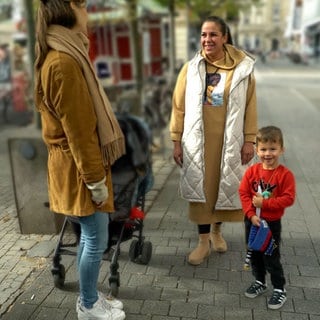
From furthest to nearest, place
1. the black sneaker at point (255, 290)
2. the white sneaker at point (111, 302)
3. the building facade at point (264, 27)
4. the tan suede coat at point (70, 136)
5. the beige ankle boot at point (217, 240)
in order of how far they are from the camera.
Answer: the building facade at point (264, 27) → the beige ankle boot at point (217, 240) → the black sneaker at point (255, 290) → the white sneaker at point (111, 302) → the tan suede coat at point (70, 136)

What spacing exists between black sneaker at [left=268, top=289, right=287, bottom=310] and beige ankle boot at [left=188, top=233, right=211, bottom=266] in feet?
2.44

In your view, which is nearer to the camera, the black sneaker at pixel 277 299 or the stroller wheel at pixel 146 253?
the black sneaker at pixel 277 299

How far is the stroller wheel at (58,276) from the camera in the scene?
310 cm

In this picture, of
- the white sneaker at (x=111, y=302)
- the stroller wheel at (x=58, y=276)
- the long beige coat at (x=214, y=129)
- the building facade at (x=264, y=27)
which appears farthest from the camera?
the building facade at (x=264, y=27)

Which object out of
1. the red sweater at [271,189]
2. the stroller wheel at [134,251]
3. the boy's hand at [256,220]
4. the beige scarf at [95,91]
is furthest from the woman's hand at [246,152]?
the beige scarf at [95,91]

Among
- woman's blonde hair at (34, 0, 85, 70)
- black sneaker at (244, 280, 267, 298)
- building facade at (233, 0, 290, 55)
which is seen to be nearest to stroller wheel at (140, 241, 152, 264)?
black sneaker at (244, 280, 267, 298)

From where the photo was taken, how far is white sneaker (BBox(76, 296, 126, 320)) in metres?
2.63

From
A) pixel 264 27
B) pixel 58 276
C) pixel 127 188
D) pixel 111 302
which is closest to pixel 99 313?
pixel 111 302

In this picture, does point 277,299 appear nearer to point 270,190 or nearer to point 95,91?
point 270,190

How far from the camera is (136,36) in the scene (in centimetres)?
1163

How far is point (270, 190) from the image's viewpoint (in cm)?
266

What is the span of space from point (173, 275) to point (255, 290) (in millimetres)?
663

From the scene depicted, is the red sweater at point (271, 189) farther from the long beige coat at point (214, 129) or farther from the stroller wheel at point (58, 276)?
the stroller wheel at point (58, 276)

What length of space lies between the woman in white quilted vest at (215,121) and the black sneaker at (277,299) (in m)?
0.75
